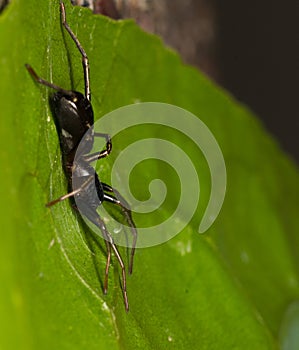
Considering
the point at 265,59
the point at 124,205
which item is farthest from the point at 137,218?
the point at 265,59

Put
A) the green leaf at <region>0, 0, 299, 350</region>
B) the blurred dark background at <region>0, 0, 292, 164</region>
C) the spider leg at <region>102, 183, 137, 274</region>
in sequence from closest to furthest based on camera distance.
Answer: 1. the green leaf at <region>0, 0, 299, 350</region>
2. the spider leg at <region>102, 183, 137, 274</region>
3. the blurred dark background at <region>0, 0, 292, 164</region>

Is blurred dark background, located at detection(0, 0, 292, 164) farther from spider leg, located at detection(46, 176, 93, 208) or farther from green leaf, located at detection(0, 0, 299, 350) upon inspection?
spider leg, located at detection(46, 176, 93, 208)

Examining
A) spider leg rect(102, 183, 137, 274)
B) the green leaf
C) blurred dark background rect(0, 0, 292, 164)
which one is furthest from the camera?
blurred dark background rect(0, 0, 292, 164)

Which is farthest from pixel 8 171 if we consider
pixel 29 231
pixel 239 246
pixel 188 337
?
pixel 239 246

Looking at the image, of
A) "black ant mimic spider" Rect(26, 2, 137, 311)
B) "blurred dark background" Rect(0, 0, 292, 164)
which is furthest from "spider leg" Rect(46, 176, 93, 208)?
"blurred dark background" Rect(0, 0, 292, 164)

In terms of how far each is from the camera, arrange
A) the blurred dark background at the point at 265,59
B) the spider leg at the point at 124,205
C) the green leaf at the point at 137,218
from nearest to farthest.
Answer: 1. the green leaf at the point at 137,218
2. the spider leg at the point at 124,205
3. the blurred dark background at the point at 265,59

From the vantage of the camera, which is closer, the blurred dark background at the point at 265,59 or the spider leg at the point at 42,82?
the spider leg at the point at 42,82

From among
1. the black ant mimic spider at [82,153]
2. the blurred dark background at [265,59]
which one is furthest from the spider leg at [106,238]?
the blurred dark background at [265,59]

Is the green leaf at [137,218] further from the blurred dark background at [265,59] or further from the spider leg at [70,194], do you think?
the blurred dark background at [265,59]
